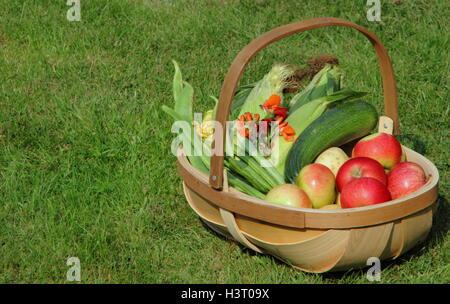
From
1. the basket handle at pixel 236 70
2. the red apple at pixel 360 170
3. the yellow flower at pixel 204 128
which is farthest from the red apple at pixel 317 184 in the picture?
the yellow flower at pixel 204 128

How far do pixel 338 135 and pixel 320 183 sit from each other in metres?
0.37

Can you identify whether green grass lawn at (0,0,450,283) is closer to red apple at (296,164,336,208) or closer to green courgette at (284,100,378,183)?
red apple at (296,164,336,208)

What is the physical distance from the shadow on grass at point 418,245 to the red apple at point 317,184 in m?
0.30

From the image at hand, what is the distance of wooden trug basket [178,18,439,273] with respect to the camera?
8.43 ft

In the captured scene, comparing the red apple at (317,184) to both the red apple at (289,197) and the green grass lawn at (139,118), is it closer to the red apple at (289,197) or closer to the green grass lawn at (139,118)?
the red apple at (289,197)

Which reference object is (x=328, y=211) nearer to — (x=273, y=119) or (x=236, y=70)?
(x=236, y=70)

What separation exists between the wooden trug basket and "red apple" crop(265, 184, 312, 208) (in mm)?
119

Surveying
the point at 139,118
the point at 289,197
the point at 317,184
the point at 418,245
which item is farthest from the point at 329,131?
the point at 139,118

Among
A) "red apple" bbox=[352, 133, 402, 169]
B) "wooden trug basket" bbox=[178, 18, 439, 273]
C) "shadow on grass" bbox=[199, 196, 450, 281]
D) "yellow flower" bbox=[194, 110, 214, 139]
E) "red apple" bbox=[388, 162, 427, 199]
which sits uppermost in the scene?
"yellow flower" bbox=[194, 110, 214, 139]

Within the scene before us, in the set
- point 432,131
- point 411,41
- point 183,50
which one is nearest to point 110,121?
point 183,50

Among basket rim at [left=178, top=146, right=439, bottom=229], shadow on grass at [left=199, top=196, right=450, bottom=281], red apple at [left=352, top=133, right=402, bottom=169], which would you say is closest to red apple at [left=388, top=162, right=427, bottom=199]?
basket rim at [left=178, top=146, right=439, bottom=229]

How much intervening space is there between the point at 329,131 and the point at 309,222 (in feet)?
2.16

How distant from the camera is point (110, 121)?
4059 millimetres

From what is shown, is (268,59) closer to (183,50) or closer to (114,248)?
(183,50)
